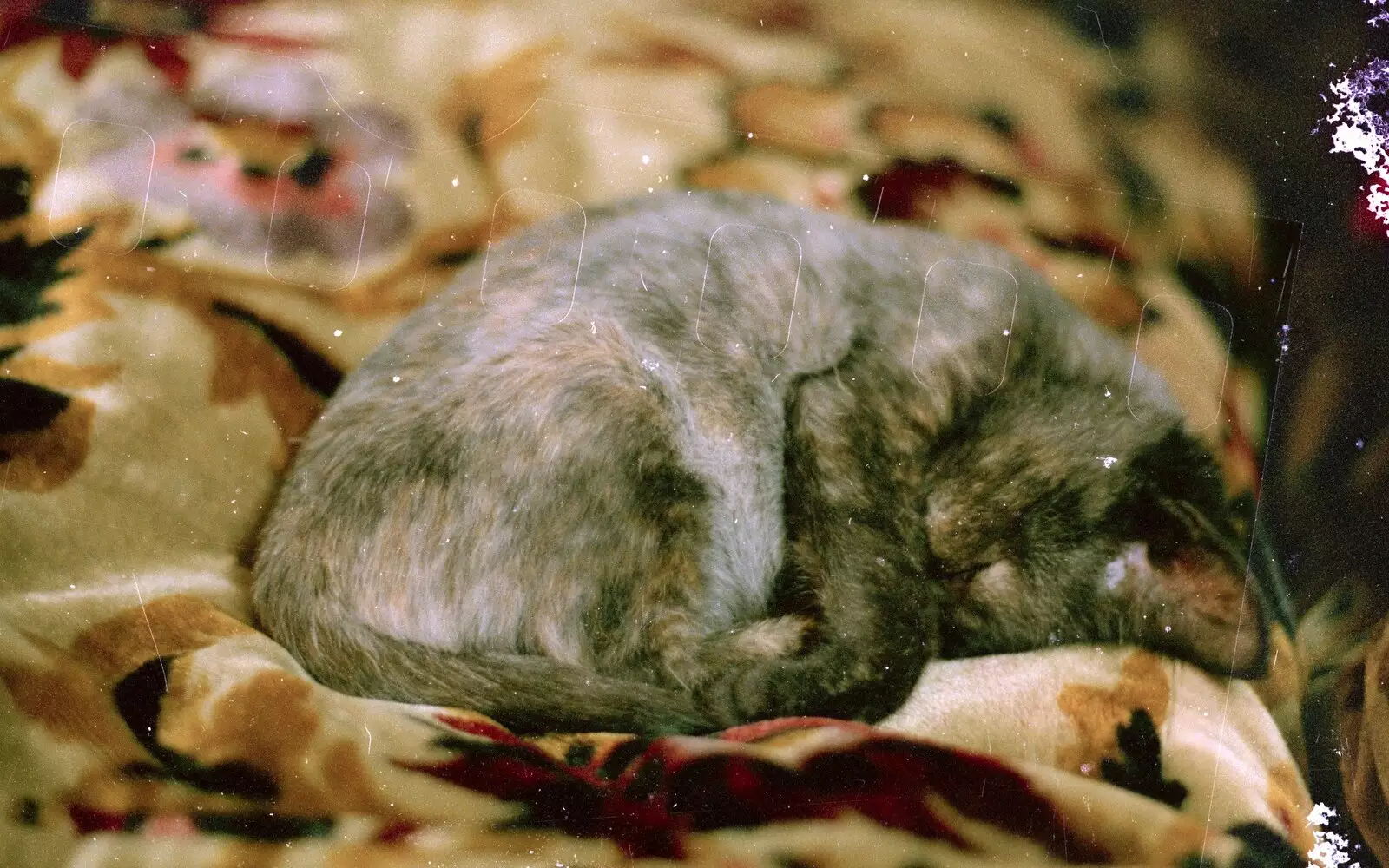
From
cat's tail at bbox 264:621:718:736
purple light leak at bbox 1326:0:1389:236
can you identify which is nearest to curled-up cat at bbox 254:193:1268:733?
cat's tail at bbox 264:621:718:736

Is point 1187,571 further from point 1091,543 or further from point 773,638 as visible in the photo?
point 773,638

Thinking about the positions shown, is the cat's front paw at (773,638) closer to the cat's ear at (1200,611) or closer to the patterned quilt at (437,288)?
the patterned quilt at (437,288)

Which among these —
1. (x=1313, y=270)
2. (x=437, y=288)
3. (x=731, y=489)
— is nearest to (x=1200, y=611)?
(x=1313, y=270)

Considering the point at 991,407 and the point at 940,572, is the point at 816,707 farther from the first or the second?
the point at 991,407

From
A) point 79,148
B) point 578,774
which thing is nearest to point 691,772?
point 578,774

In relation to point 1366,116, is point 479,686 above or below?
below

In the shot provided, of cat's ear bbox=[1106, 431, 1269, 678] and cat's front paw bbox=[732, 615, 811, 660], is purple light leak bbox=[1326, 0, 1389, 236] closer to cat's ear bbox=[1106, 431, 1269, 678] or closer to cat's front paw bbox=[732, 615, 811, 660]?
cat's ear bbox=[1106, 431, 1269, 678]
